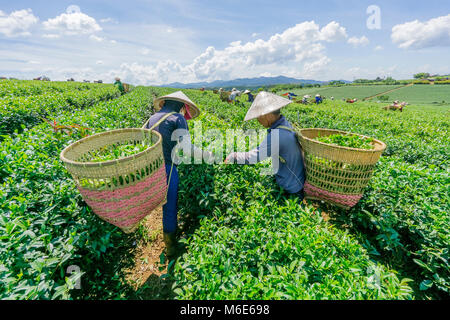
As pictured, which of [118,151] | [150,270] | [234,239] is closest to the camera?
[234,239]

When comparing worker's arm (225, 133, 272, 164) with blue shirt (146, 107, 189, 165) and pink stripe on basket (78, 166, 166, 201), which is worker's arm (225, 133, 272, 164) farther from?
pink stripe on basket (78, 166, 166, 201)

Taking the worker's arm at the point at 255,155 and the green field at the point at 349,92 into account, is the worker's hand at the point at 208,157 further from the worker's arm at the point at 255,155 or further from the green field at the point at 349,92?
the green field at the point at 349,92

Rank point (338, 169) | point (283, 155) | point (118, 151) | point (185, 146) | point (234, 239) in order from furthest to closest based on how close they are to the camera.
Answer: point (185, 146) < point (283, 155) < point (338, 169) < point (118, 151) < point (234, 239)

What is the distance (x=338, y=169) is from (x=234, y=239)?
1.27 meters

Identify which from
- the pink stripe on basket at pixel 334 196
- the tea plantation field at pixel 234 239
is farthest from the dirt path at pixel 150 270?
the pink stripe on basket at pixel 334 196

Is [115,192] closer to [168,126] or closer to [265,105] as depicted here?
[168,126]

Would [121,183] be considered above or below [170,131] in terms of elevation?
below

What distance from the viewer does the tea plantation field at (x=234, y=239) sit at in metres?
1.30

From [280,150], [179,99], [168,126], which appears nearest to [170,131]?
[168,126]

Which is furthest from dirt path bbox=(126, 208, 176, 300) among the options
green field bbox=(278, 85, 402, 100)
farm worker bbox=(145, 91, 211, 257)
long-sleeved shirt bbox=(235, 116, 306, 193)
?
green field bbox=(278, 85, 402, 100)

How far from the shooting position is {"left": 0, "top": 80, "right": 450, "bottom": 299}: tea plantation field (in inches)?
51.2

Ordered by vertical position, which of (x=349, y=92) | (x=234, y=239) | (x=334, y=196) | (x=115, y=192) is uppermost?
(x=349, y=92)

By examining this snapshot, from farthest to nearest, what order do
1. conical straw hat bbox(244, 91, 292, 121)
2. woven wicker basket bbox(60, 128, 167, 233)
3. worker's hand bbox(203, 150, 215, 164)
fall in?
worker's hand bbox(203, 150, 215, 164), conical straw hat bbox(244, 91, 292, 121), woven wicker basket bbox(60, 128, 167, 233)

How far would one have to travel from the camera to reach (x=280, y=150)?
240 cm
